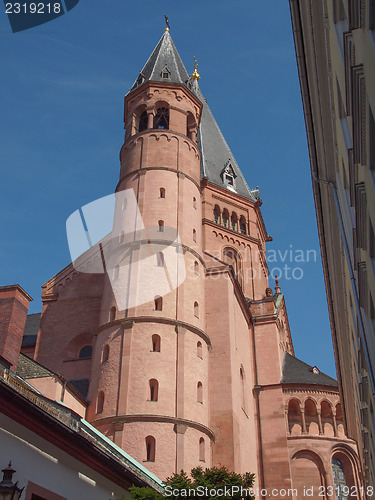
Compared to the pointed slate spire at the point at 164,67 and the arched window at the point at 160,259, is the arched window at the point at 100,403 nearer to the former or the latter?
the arched window at the point at 160,259

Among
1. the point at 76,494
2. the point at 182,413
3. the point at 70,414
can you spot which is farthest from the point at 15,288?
the point at 182,413

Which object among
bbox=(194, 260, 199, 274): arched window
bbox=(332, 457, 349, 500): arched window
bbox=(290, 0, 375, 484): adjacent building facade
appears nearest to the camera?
bbox=(290, 0, 375, 484): adjacent building facade

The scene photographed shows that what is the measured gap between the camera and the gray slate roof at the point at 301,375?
124 feet

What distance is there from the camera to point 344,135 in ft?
43.3

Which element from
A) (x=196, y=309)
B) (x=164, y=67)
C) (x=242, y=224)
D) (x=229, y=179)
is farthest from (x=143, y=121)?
(x=229, y=179)

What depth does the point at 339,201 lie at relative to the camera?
16.8m

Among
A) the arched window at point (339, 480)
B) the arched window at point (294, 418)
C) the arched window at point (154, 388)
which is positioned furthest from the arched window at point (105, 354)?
the arched window at point (339, 480)

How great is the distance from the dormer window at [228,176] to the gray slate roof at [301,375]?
17144 mm

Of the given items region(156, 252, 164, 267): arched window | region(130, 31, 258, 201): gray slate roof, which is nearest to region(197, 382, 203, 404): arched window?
region(156, 252, 164, 267): arched window

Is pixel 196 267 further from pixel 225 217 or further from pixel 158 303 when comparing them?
pixel 225 217

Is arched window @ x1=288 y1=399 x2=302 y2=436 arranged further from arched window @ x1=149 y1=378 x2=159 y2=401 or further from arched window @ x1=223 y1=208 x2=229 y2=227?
arched window @ x1=223 y1=208 x2=229 y2=227

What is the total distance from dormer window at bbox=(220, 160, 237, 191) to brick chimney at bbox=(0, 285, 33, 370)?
104 feet

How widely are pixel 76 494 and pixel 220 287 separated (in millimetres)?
20076

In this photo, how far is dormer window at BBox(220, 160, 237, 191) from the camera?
51.8 m
